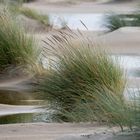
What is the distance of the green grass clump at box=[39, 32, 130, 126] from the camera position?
27.1 ft

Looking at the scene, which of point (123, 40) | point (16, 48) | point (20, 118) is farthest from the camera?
point (123, 40)

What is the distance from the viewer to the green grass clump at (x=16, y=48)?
12.8 meters

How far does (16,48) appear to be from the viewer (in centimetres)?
1289

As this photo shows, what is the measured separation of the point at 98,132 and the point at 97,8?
27.1m

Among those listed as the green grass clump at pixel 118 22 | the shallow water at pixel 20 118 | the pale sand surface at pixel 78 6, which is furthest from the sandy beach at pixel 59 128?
the pale sand surface at pixel 78 6

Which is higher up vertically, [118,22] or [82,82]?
[82,82]

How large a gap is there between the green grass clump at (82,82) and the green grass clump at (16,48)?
2239mm

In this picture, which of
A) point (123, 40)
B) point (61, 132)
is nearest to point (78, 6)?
point (123, 40)

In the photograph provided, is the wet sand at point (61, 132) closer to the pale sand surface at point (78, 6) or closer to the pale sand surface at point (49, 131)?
the pale sand surface at point (49, 131)

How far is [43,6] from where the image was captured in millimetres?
35688

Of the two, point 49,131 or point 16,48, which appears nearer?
point 49,131

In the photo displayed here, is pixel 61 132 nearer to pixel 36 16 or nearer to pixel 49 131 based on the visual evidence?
pixel 49 131

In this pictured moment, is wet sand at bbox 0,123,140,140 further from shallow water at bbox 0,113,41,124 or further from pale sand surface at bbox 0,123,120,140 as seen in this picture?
shallow water at bbox 0,113,41,124

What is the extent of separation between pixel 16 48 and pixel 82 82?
372 cm
